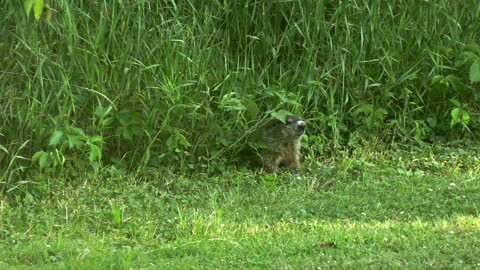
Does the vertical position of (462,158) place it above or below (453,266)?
below

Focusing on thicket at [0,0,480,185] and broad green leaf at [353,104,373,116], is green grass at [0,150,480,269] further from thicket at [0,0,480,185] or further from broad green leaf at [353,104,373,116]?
broad green leaf at [353,104,373,116]

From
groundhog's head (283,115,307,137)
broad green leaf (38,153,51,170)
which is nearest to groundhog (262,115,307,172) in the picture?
groundhog's head (283,115,307,137)

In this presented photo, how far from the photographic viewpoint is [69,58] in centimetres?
728

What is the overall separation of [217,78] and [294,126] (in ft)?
2.68

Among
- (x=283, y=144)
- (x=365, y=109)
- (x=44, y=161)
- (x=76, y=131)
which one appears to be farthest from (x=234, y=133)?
(x=44, y=161)

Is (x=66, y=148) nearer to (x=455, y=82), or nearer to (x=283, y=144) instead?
(x=283, y=144)

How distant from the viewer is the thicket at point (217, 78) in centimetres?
708

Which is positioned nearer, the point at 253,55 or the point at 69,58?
the point at 69,58

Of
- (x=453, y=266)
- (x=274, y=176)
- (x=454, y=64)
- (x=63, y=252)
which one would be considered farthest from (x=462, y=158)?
(x=63, y=252)

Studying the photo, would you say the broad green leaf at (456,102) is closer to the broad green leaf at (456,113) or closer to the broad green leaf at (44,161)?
the broad green leaf at (456,113)

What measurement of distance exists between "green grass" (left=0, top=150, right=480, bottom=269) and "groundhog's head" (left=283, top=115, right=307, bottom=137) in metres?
0.34

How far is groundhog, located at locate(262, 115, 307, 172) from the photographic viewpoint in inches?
298

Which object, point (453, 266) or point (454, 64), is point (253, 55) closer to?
point (454, 64)

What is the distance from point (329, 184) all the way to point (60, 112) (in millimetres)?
2156
